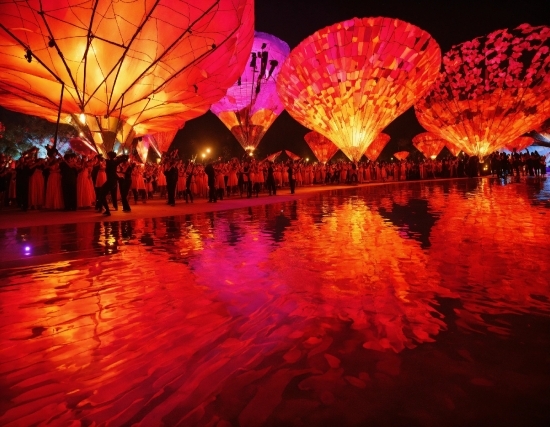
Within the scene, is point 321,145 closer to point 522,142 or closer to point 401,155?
point 401,155

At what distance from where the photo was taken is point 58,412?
1.86 m

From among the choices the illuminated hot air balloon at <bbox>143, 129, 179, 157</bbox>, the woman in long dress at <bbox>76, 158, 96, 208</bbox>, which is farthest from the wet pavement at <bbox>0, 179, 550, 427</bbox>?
the illuminated hot air balloon at <bbox>143, 129, 179, 157</bbox>

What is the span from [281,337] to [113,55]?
49.5 ft

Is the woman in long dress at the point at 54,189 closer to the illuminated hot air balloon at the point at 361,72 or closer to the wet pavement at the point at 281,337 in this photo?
the wet pavement at the point at 281,337

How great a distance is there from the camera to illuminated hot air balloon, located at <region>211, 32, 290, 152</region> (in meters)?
28.6

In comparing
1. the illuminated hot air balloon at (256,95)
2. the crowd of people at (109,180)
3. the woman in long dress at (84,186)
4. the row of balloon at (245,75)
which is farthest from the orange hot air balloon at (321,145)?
the woman in long dress at (84,186)

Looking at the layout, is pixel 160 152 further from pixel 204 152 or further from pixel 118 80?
pixel 118 80

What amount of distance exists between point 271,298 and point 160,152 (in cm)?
3842

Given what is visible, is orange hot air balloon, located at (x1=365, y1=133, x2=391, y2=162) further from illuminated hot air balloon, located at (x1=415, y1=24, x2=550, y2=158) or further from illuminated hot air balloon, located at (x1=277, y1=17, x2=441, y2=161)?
illuminated hot air balloon, located at (x1=277, y1=17, x2=441, y2=161)

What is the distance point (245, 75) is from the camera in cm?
2870

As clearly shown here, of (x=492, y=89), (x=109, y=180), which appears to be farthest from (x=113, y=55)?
(x=492, y=89)

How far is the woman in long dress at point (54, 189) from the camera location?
1376 cm

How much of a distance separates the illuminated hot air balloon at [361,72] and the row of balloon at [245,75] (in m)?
0.06

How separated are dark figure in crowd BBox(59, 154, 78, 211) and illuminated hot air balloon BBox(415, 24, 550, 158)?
89.8ft
